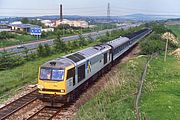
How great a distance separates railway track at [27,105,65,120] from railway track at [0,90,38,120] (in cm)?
157

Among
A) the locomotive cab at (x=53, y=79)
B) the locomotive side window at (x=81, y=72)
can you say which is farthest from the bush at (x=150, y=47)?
the locomotive cab at (x=53, y=79)

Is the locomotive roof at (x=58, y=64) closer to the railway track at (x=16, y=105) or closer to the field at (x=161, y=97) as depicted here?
the railway track at (x=16, y=105)

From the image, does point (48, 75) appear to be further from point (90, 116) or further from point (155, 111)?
point (155, 111)

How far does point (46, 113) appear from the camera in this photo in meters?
21.7

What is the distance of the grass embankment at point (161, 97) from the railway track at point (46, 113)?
5552 mm

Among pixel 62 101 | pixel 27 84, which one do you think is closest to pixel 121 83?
pixel 62 101

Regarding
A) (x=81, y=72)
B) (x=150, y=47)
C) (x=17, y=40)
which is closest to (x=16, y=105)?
(x=81, y=72)

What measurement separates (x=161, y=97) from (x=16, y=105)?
10.2 meters

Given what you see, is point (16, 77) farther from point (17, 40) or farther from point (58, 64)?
point (17, 40)

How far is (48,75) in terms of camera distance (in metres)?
22.7

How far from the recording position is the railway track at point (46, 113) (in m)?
20.5

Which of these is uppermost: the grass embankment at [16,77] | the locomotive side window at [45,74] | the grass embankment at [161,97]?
the locomotive side window at [45,74]

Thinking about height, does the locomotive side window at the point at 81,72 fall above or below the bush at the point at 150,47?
above

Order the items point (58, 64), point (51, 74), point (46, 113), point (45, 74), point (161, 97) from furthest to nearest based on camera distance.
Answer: point (161, 97), point (58, 64), point (45, 74), point (51, 74), point (46, 113)
